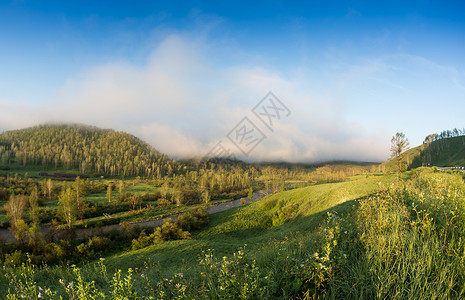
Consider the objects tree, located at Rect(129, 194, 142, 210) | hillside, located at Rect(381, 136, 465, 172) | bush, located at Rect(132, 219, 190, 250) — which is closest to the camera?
bush, located at Rect(132, 219, 190, 250)

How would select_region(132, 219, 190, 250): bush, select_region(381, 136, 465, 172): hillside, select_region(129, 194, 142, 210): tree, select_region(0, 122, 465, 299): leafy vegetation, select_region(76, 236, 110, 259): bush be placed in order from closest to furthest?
select_region(0, 122, 465, 299): leafy vegetation < select_region(76, 236, 110, 259): bush < select_region(132, 219, 190, 250): bush < select_region(129, 194, 142, 210): tree < select_region(381, 136, 465, 172): hillside

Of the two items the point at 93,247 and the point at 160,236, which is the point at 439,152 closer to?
the point at 160,236

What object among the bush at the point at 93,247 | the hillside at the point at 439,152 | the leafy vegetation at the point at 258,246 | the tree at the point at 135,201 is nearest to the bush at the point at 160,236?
the leafy vegetation at the point at 258,246

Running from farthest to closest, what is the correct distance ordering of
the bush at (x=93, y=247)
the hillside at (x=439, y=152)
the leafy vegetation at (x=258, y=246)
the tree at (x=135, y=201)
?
the hillside at (x=439, y=152), the tree at (x=135, y=201), the bush at (x=93, y=247), the leafy vegetation at (x=258, y=246)

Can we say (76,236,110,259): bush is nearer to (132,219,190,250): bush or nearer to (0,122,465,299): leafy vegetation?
(0,122,465,299): leafy vegetation

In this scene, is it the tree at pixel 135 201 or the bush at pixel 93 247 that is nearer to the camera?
the bush at pixel 93 247

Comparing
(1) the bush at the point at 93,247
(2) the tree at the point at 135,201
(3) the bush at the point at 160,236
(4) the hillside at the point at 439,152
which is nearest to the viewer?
(1) the bush at the point at 93,247

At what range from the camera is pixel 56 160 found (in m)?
169

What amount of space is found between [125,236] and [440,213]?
180 ft

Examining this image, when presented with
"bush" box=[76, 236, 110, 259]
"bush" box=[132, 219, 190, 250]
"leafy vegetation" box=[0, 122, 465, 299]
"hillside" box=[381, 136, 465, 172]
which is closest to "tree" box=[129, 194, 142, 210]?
"leafy vegetation" box=[0, 122, 465, 299]

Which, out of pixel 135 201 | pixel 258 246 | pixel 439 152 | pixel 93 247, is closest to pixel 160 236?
pixel 93 247

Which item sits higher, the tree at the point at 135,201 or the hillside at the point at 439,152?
the hillside at the point at 439,152

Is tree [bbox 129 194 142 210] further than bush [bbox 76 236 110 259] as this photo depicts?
Yes

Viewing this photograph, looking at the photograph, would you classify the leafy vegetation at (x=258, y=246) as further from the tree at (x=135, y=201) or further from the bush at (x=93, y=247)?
the tree at (x=135, y=201)
